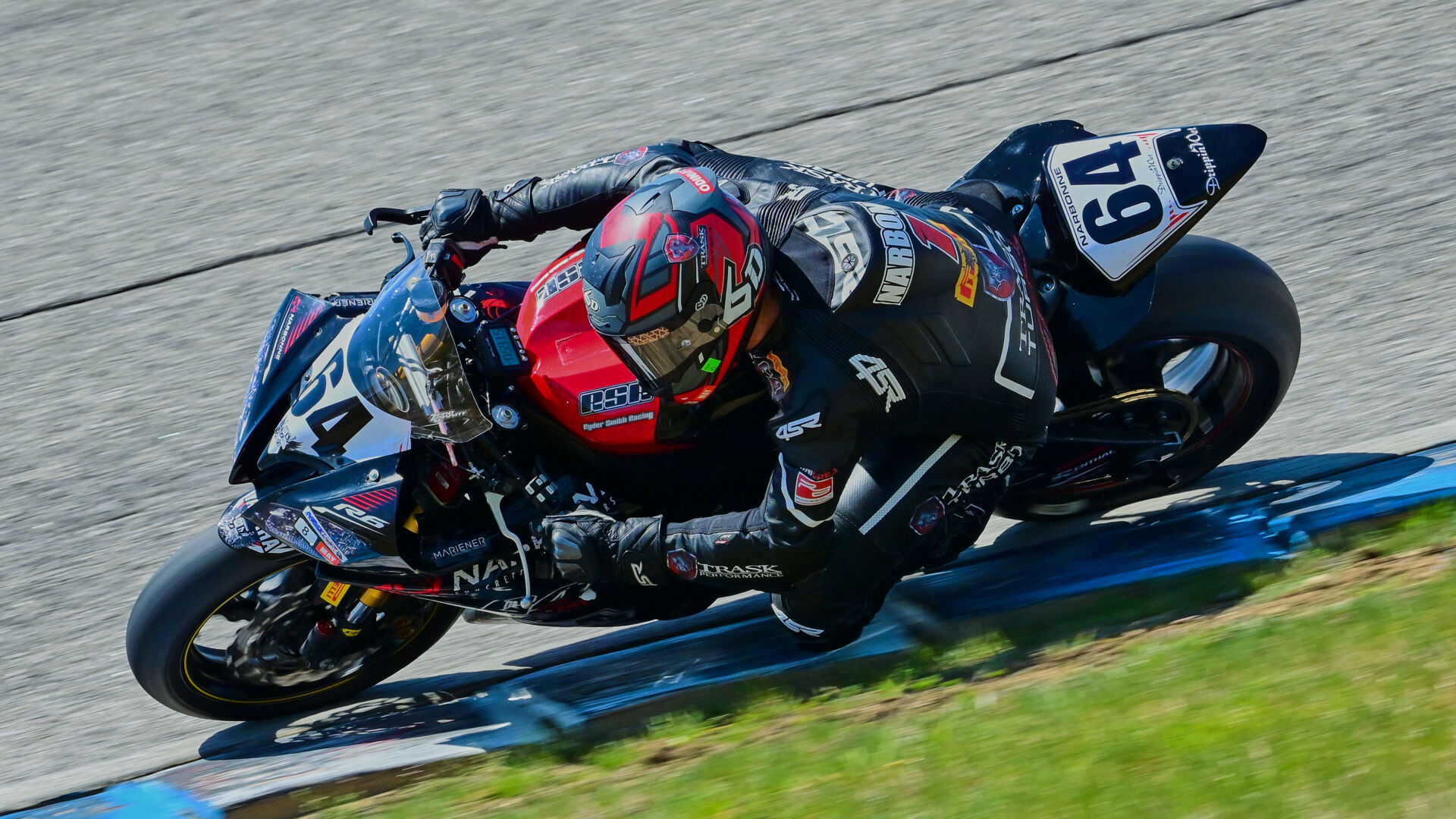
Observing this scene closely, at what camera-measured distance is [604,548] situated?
3.59 metres

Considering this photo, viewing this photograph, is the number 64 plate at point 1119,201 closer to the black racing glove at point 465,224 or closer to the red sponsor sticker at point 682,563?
the red sponsor sticker at point 682,563

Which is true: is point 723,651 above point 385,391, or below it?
below

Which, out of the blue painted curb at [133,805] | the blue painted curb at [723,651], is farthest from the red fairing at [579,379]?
the blue painted curb at [133,805]

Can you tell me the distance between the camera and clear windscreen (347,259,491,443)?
349cm

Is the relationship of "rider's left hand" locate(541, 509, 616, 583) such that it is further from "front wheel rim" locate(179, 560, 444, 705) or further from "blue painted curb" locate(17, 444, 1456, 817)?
"front wheel rim" locate(179, 560, 444, 705)

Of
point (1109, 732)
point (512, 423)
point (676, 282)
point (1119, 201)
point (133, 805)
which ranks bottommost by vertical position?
point (1109, 732)

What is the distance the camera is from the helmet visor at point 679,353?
3.26 m

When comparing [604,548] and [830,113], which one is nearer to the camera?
[604,548]

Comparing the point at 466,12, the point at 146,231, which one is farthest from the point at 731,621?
the point at 466,12

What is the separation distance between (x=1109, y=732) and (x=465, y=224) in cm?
216

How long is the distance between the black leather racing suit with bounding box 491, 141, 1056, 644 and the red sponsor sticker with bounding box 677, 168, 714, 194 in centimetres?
25

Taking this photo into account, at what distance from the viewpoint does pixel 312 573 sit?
4.03m

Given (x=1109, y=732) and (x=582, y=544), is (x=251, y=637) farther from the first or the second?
(x=1109, y=732)

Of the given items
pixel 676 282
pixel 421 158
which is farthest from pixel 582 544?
pixel 421 158
